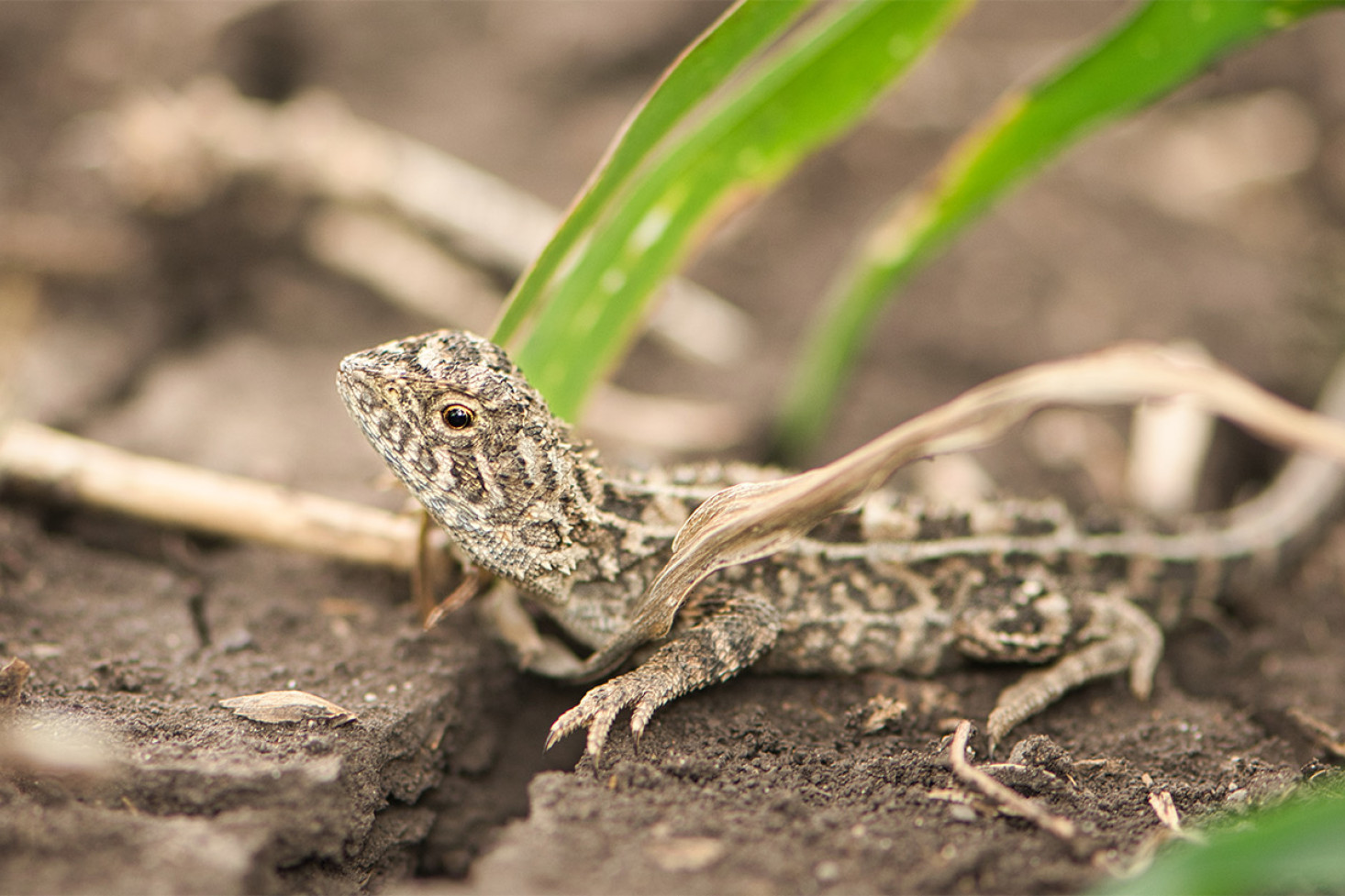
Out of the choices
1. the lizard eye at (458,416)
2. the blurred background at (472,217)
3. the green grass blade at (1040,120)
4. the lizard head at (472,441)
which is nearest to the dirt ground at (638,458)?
the blurred background at (472,217)

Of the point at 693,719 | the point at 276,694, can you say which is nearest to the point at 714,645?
the point at 693,719

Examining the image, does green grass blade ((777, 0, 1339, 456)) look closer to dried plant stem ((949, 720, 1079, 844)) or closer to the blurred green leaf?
dried plant stem ((949, 720, 1079, 844))

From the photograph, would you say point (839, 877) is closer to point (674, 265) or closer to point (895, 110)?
point (674, 265)

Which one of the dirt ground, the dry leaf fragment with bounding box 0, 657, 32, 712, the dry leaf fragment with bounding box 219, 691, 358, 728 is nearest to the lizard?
the dirt ground

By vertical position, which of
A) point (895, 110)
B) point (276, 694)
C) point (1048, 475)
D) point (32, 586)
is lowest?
point (32, 586)

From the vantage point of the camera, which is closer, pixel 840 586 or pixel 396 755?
pixel 396 755

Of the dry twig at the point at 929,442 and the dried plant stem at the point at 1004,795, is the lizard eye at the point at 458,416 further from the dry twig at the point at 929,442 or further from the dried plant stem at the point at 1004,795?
the dried plant stem at the point at 1004,795

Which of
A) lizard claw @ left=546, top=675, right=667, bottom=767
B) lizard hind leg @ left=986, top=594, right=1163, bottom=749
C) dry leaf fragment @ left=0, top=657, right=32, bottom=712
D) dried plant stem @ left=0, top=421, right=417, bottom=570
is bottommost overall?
dry leaf fragment @ left=0, top=657, right=32, bottom=712
